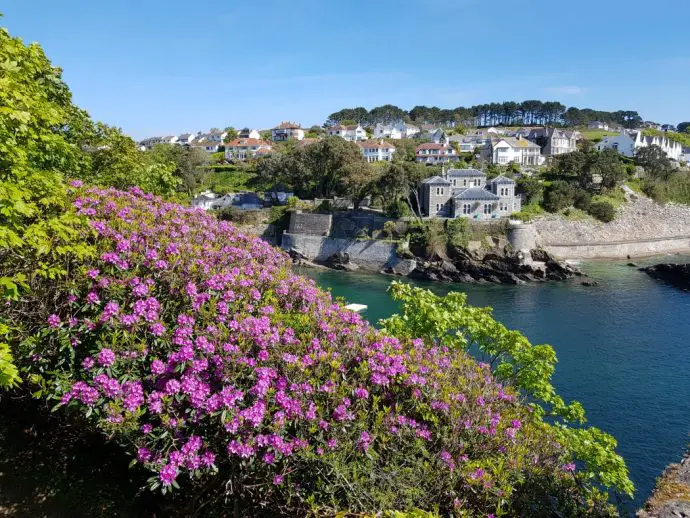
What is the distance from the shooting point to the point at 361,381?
A: 7.22 meters

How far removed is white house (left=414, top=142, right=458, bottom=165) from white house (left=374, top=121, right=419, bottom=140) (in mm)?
33650

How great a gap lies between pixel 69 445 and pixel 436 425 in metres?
7.56

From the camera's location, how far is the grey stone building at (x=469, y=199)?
5550 cm

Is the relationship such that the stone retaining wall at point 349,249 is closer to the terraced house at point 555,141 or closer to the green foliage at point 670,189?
the green foliage at point 670,189

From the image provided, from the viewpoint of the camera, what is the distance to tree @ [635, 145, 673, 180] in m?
74.4

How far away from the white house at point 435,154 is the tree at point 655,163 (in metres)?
29.4

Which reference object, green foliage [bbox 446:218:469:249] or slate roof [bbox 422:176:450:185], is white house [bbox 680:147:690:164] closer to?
slate roof [bbox 422:176:450:185]

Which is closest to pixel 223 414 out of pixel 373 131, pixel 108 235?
pixel 108 235

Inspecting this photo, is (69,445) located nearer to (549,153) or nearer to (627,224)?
(627,224)

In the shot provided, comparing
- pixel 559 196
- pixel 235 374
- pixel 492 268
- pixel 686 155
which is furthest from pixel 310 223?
pixel 686 155

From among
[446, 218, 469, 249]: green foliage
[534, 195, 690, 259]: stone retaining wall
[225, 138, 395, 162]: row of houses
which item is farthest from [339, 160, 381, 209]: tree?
[225, 138, 395, 162]: row of houses

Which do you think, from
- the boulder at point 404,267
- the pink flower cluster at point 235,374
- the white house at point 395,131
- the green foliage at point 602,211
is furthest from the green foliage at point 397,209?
the white house at point 395,131

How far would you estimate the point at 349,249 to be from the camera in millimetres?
53219

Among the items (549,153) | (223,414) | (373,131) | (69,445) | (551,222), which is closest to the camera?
(223,414)
